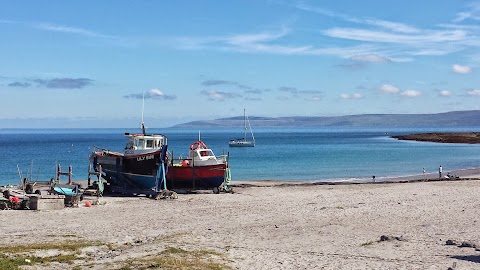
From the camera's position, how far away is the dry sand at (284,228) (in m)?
16.6

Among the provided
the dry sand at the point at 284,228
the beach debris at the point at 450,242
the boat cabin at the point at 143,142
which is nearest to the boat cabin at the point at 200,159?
the boat cabin at the point at 143,142

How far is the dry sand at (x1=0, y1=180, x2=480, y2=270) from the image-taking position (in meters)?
16.6

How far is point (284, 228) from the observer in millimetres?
22312

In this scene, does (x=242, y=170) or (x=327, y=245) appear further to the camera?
(x=242, y=170)

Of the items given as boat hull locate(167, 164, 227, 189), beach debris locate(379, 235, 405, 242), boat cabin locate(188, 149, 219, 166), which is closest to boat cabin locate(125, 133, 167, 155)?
boat hull locate(167, 164, 227, 189)

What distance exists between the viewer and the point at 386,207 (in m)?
27.5

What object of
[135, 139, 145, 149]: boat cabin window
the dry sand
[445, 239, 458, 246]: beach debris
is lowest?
the dry sand

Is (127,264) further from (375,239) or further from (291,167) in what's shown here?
(291,167)

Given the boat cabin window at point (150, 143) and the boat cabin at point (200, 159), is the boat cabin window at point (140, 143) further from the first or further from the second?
the boat cabin at point (200, 159)

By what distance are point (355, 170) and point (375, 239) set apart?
38.9 metres

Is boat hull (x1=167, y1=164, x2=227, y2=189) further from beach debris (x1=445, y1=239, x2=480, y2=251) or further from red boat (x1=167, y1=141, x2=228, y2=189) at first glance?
beach debris (x1=445, y1=239, x2=480, y2=251)

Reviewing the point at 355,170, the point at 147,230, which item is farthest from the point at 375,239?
the point at 355,170

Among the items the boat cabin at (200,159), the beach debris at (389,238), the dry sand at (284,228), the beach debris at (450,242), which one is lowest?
the dry sand at (284,228)

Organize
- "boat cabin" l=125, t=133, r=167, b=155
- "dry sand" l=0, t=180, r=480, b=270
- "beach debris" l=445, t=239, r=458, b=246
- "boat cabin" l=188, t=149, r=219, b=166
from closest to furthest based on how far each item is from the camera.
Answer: "dry sand" l=0, t=180, r=480, b=270, "beach debris" l=445, t=239, r=458, b=246, "boat cabin" l=125, t=133, r=167, b=155, "boat cabin" l=188, t=149, r=219, b=166
